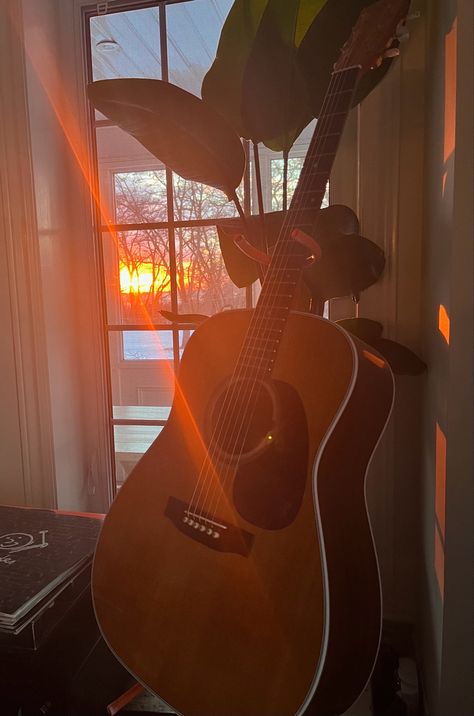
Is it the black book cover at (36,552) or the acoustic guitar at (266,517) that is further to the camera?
the black book cover at (36,552)

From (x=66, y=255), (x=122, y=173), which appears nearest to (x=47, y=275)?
(x=66, y=255)

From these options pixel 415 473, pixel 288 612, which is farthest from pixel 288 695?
pixel 415 473

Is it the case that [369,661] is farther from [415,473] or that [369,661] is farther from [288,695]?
[415,473]

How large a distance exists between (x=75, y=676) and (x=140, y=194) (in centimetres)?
103

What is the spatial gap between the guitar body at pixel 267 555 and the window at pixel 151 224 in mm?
535

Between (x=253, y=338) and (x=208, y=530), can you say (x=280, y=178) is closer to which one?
(x=253, y=338)

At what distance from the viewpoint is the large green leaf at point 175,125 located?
73cm

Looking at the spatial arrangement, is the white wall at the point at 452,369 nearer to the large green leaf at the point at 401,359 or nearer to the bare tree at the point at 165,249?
Result: the large green leaf at the point at 401,359

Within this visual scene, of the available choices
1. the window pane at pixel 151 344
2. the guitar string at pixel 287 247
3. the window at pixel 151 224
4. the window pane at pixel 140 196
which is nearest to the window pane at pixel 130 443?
the window at pixel 151 224

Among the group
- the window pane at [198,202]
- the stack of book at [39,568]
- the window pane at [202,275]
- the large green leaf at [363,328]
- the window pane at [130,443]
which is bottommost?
the stack of book at [39,568]

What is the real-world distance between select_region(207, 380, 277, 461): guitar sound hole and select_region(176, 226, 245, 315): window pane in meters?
0.55

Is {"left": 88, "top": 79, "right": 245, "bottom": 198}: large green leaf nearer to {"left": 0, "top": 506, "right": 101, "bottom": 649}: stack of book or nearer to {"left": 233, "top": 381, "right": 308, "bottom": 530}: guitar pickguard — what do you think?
{"left": 233, "top": 381, "right": 308, "bottom": 530}: guitar pickguard

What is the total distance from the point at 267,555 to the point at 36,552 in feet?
1.66

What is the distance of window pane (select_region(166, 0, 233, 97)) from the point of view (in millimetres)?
1138
